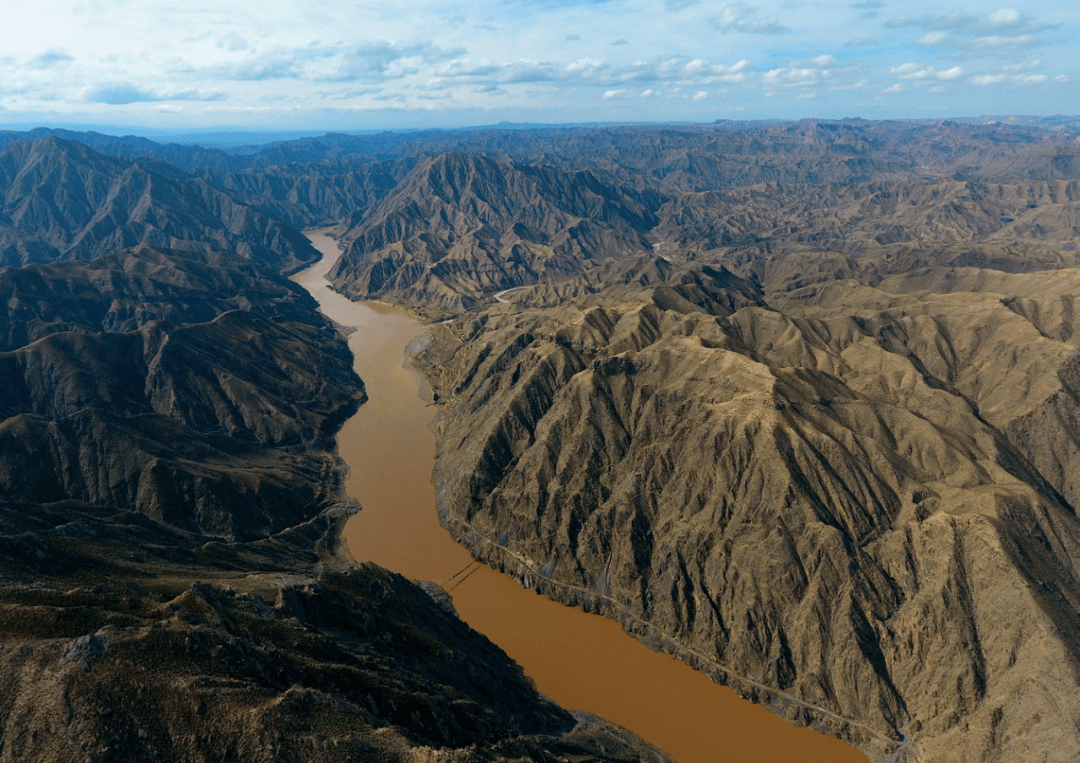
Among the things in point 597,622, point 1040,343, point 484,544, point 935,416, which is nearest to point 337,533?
point 484,544

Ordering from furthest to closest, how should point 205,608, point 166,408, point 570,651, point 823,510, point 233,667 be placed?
1. point 166,408
2. point 823,510
3. point 570,651
4. point 205,608
5. point 233,667

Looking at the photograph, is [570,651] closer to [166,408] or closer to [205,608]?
[205,608]

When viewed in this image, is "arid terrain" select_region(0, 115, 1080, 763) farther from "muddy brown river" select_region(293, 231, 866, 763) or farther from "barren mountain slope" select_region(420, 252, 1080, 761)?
"muddy brown river" select_region(293, 231, 866, 763)

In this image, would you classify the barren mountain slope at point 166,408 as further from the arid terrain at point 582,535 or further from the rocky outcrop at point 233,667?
the rocky outcrop at point 233,667

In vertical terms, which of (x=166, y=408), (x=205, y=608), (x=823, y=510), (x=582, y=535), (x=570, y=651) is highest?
(x=205, y=608)

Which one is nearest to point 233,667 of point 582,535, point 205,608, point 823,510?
point 205,608

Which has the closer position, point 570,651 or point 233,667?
point 233,667

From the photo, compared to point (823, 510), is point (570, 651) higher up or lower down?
lower down
